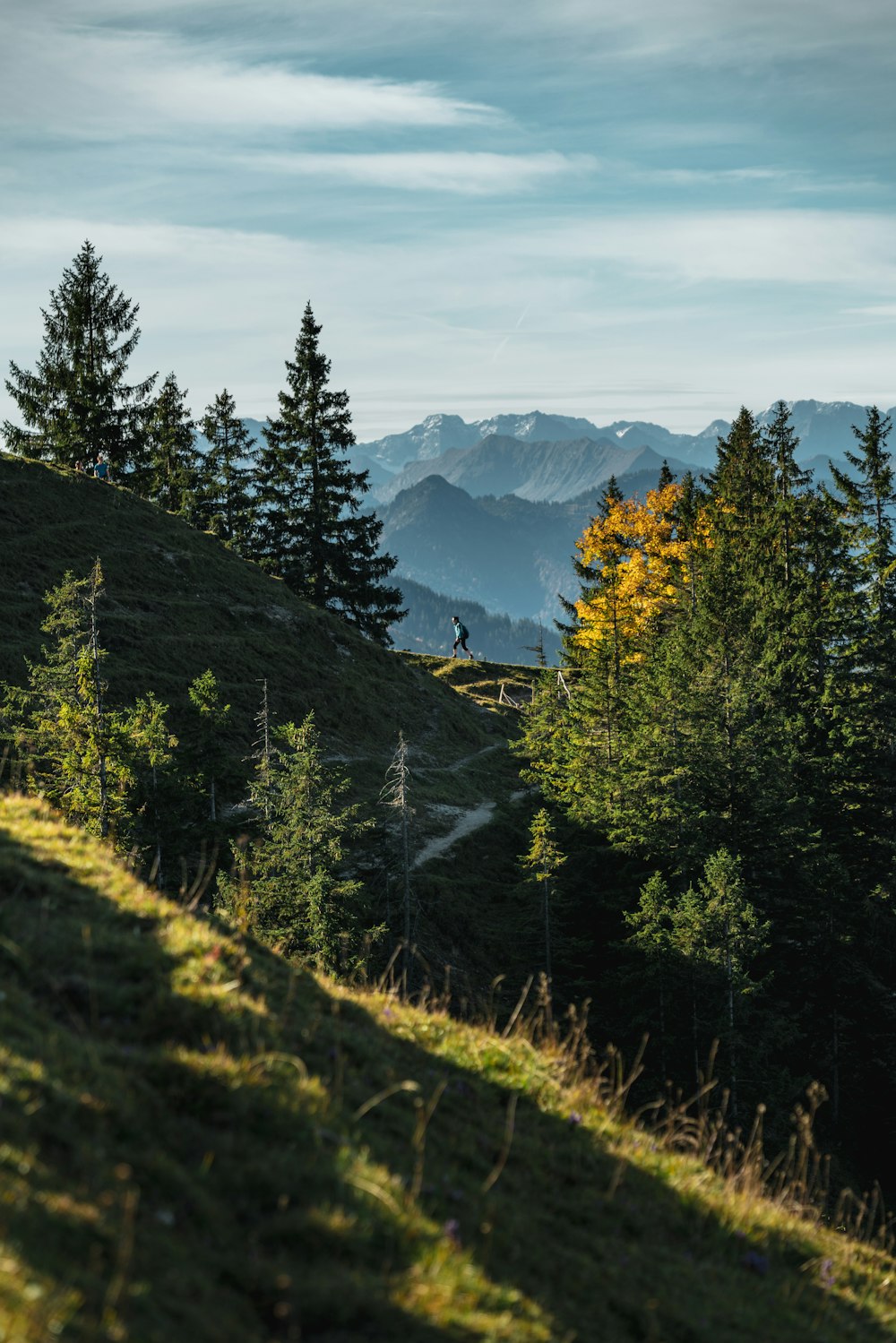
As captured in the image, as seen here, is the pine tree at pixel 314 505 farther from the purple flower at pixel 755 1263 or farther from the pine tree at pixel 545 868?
the purple flower at pixel 755 1263

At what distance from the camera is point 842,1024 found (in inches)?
1451

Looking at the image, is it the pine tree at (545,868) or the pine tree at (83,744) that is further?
the pine tree at (545,868)

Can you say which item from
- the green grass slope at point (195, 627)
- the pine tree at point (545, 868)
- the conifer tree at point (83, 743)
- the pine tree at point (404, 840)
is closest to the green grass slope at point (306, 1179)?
the conifer tree at point (83, 743)

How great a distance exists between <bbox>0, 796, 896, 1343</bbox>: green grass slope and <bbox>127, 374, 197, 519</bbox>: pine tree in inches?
2445

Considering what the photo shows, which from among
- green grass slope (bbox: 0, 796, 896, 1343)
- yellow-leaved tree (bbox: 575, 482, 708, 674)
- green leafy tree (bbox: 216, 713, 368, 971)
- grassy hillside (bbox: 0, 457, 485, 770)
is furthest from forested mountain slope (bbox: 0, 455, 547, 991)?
green grass slope (bbox: 0, 796, 896, 1343)

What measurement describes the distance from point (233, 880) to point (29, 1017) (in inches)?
688

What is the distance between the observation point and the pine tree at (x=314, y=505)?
63000mm

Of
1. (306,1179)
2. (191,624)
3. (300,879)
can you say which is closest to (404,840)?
(300,879)

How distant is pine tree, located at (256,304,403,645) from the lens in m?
63.0

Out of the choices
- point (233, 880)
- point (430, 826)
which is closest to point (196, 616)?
point (430, 826)

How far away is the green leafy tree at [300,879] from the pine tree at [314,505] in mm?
37603

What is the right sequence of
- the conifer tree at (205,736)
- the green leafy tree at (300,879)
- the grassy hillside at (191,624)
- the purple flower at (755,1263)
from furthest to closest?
the grassy hillside at (191,624), the conifer tree at (205,736), the green leafy tree at (300,879), the purple flower at (755,1263)

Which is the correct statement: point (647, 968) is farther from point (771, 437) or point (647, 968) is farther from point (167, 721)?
point (771, 437)

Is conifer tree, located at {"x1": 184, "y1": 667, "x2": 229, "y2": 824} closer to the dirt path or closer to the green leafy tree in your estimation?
the green leafy tree
